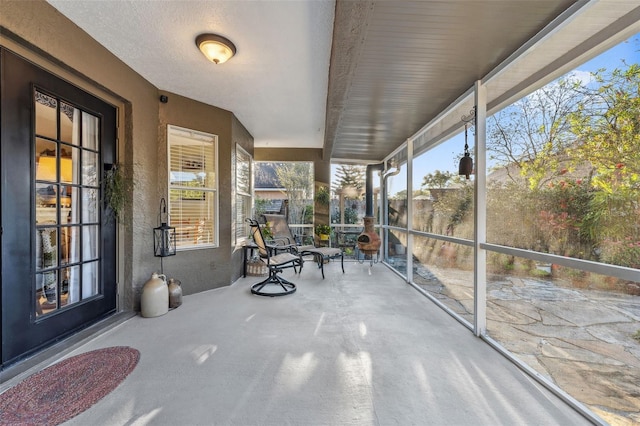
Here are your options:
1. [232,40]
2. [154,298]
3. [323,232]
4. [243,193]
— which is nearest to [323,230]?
[323,232]

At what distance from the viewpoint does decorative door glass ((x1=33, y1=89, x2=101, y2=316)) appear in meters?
2.23

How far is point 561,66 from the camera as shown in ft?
6.07

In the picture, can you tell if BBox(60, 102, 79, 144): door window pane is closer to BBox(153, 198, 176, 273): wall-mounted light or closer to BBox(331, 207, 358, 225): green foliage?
BBox(153, 198, 176, 273): wall-mounted light

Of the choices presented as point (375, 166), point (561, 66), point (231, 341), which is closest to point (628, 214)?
point (561, 66)

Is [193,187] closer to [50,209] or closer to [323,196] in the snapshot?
[50,209]

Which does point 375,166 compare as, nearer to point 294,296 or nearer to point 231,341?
point 294,296

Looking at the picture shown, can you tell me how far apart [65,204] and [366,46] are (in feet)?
10.0

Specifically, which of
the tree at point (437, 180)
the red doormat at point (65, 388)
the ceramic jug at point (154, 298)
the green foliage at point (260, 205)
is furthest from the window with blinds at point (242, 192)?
the tree at point (437, 180)

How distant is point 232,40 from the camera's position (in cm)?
243

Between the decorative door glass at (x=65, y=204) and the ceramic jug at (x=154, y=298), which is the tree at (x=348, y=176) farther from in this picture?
the decorative door glass at (x=65, y=204)

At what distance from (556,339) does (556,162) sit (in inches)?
58.3

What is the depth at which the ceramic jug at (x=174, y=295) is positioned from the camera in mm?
3279

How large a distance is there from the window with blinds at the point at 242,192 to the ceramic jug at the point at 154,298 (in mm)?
1811

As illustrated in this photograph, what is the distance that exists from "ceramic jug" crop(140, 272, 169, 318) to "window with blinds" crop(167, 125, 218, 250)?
0.74 metres
